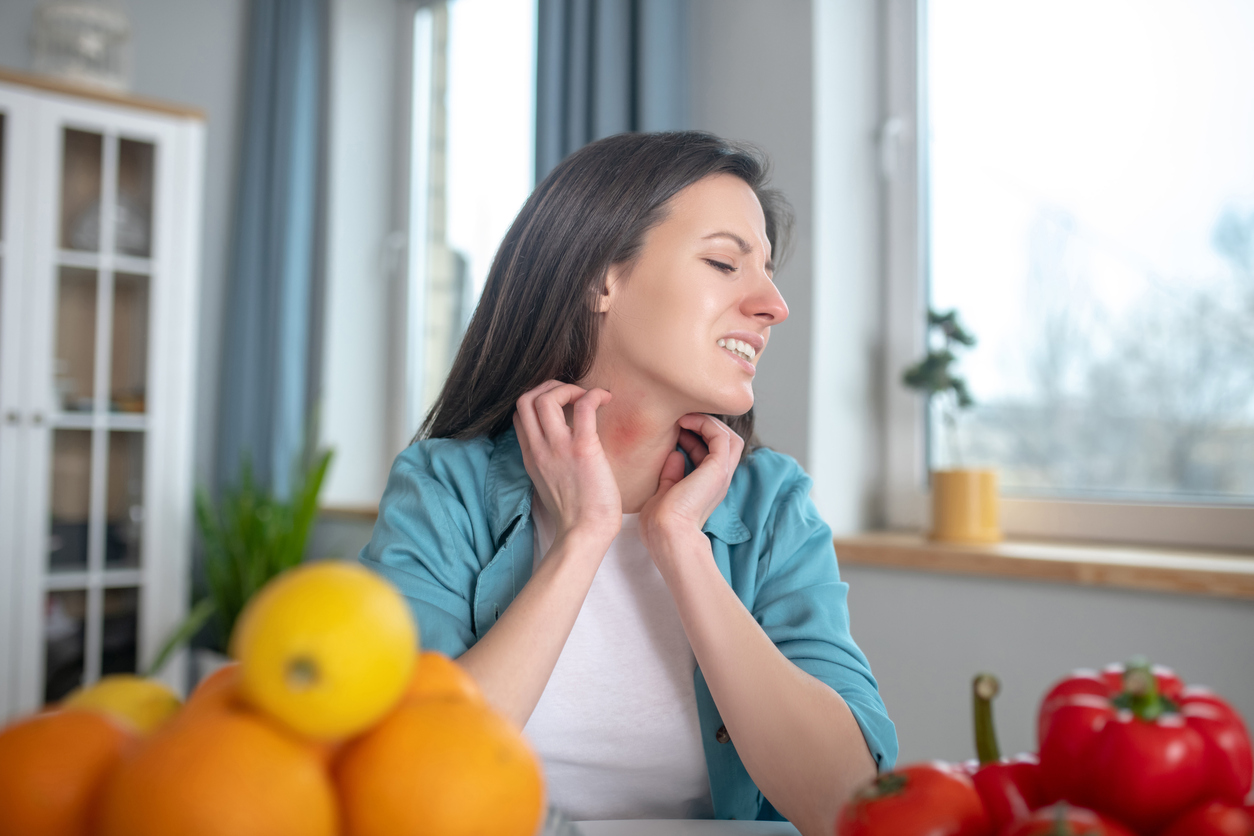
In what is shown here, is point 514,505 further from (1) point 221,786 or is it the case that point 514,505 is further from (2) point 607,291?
(1) point 221,786

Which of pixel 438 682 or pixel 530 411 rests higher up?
pixel 530 411

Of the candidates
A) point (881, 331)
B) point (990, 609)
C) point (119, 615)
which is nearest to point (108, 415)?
point (119, 615)

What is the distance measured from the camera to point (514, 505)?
1181 mm

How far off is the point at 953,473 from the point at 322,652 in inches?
69.8

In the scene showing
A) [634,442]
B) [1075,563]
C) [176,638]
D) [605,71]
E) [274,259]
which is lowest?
[176,638]

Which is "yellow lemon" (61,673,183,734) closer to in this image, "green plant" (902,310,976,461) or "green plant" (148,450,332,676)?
"green plant" (902,310,976,461)

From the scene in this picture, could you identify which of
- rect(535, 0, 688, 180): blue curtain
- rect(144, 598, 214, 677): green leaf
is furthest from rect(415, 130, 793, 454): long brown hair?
rect(144, 598, 214, 677): green leaf

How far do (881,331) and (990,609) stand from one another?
84 cm

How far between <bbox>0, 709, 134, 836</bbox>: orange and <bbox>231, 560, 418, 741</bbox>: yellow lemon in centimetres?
8

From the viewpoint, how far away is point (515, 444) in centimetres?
130

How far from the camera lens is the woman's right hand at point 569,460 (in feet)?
3.43

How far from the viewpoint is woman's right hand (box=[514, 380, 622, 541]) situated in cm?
104

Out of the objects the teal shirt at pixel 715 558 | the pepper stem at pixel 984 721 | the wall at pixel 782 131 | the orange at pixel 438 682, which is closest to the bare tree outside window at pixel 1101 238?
the wall at pixel 782 131

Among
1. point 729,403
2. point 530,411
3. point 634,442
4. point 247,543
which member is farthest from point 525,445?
point 247,543
